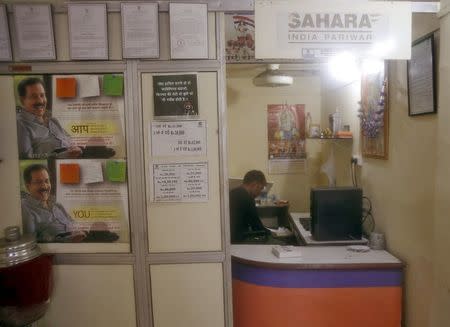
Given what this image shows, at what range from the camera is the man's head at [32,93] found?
5.71 ft

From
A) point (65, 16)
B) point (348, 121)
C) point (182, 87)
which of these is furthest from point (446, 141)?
point (65, 16)

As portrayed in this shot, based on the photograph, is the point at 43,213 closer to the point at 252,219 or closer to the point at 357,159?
the point at 252,219

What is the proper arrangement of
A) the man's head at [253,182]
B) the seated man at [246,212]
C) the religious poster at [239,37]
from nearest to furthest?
the religious poster at [239,37] < the seated man at [246,212] < the man's head at [253,182]

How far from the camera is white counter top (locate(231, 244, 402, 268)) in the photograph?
2098 millimetres

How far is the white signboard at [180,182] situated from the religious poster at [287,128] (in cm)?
308

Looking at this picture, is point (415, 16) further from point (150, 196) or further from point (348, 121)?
point (150, 196)

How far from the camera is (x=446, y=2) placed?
62.6 inches

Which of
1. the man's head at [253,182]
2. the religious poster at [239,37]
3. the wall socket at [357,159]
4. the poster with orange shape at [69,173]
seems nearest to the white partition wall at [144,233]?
the poster with orange shape at [69,173]

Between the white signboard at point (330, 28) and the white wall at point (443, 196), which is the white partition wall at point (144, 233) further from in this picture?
the white wall at point (443, 196)

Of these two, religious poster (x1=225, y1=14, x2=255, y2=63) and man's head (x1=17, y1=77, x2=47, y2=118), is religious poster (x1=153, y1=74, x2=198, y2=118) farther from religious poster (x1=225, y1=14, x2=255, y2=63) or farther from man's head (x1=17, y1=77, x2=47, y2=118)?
religious poster (x1=225, y1=14, x2=255, y2=63)

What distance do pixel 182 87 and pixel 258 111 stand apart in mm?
3093

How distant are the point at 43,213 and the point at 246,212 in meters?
1.83

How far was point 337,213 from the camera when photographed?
2463 mm

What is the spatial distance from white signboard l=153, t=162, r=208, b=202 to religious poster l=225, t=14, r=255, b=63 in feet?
4.27
